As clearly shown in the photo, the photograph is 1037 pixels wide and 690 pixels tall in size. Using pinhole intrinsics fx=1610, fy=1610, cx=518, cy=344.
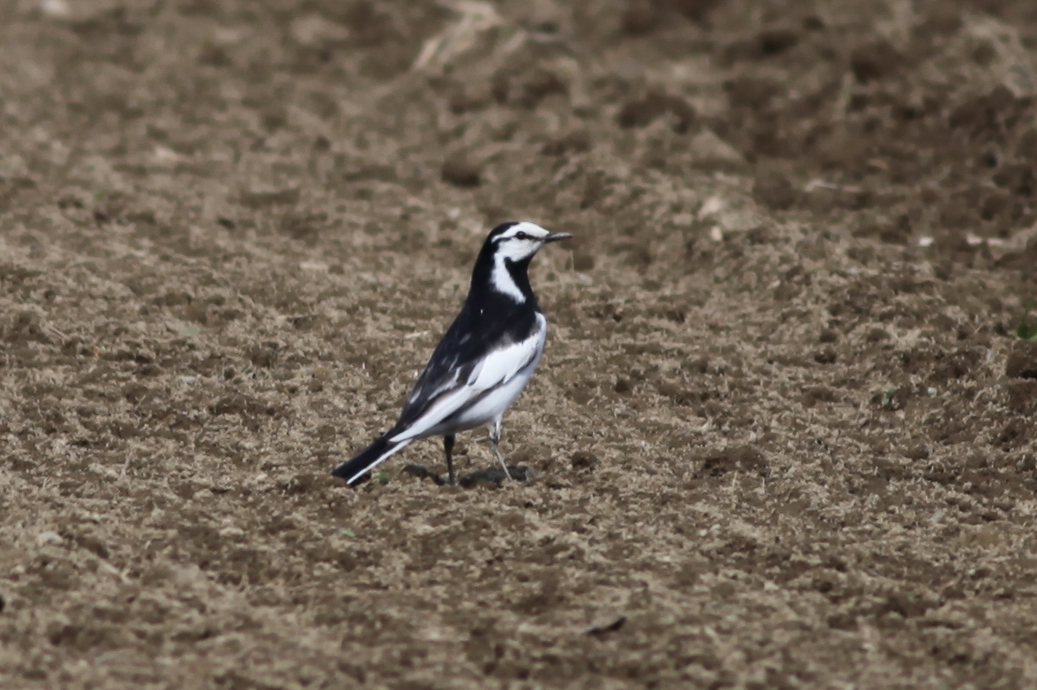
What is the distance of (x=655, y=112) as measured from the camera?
38.3ft

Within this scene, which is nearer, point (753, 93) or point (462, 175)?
point (462, 175)

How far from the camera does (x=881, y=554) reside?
6.32 m

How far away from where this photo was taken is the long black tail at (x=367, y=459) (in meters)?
6.60

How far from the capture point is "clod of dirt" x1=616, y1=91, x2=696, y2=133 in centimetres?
1157

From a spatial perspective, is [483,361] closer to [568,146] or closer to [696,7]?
[568,146]

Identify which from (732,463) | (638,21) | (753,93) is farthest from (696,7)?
(732,463)

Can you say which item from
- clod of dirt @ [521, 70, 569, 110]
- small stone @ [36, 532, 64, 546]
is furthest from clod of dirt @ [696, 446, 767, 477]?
clod of dirt @ [521, 70, 569, 110]

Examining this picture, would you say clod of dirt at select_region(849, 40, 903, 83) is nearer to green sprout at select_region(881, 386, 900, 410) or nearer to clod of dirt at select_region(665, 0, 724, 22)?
clod of dirt at select_region(665, 0, 724, 22)

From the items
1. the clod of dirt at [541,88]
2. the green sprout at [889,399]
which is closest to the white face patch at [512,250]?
the green sprout at [889,399]

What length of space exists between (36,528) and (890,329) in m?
4.59

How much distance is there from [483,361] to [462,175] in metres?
4.24

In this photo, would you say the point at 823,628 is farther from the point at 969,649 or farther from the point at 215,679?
the point at 215,679

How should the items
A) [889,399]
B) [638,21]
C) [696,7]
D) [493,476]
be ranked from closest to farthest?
1. [493,476]
2. [889,399]
3. [638,21]
4. [696,7]

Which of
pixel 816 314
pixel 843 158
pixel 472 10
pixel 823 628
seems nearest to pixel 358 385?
pixel 816 314
